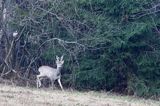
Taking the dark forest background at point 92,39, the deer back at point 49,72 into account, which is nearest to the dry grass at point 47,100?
the dark forest background at point 92,39

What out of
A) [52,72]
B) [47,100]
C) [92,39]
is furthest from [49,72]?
[47,100]

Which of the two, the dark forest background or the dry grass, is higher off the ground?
the dark forest background

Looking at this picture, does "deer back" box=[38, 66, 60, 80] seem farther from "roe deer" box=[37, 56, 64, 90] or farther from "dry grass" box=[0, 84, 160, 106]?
"dry grass" box=[0, 84, 160, 106]

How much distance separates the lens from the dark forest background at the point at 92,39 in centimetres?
1948

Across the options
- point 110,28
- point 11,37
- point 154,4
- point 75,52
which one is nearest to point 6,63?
point 11,37

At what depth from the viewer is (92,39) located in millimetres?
19438

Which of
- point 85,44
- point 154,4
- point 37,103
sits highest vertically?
point 154,4

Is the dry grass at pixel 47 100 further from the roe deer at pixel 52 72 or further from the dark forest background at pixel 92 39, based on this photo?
the roe deer at pixel 52 72

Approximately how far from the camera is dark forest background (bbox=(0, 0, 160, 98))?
19.5m

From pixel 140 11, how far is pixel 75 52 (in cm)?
247

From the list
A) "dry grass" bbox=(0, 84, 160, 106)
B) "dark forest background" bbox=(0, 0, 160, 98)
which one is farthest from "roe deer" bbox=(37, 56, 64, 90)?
"dry grass" bbox=(0, 84, 160, 106)

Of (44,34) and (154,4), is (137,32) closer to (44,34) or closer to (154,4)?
(154,4)

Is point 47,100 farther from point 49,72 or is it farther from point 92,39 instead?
point 49,72

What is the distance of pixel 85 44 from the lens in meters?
19.5
